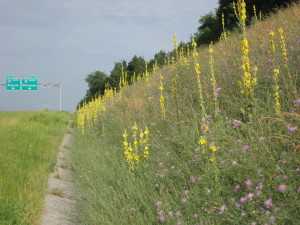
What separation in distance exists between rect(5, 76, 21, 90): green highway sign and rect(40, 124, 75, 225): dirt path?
3327 cm

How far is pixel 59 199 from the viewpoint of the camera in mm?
4449

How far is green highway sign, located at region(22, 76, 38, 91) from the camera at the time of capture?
37.0m

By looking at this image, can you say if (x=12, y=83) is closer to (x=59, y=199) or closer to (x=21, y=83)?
(x=21, y=83)

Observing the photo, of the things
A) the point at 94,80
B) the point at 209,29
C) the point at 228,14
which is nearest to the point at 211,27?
the point at 209,29

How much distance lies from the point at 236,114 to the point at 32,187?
3.09 meters

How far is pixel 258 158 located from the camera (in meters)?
2.75

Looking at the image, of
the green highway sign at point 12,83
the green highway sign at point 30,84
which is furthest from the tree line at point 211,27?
the green highway sign at point 12,83

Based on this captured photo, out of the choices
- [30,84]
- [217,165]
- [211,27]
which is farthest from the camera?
[30,84]

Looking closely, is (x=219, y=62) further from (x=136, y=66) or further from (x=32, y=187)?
(x=136, y=66)

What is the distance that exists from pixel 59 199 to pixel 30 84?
3564 cm

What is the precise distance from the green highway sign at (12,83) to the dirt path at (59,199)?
33.3 m

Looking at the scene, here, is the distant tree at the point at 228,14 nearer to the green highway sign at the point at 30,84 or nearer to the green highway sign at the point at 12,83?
the green highway sign at the point at 30,84

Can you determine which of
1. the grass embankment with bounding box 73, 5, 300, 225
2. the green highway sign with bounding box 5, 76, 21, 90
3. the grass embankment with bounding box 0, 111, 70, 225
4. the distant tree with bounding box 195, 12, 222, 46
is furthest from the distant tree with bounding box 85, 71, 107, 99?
the grass embankment with bounding box 73, 5, 300, 225

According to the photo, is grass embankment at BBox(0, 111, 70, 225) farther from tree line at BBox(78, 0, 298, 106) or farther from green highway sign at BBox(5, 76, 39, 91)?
green highway sign at BBox(5, 76, 39, 91)
